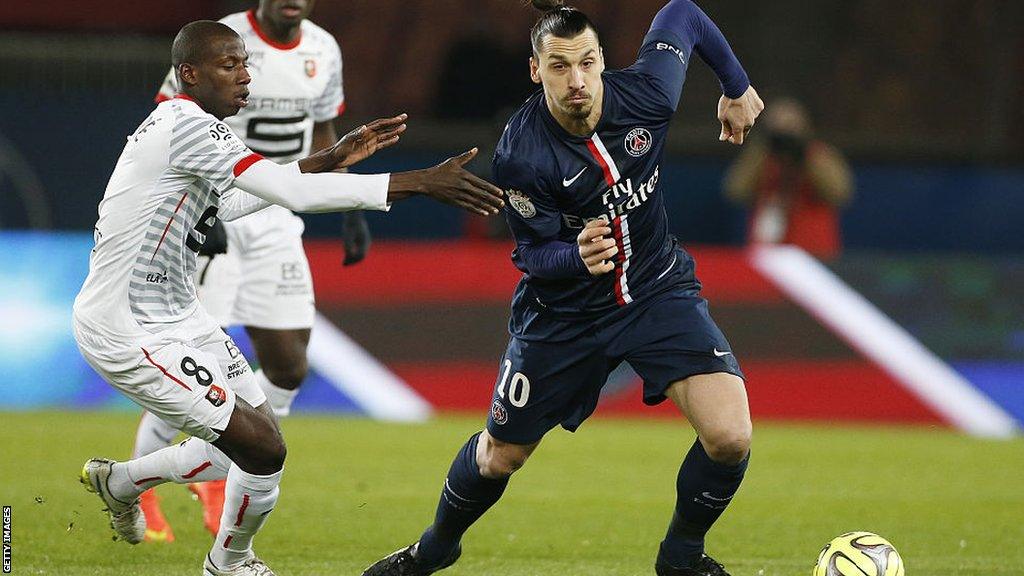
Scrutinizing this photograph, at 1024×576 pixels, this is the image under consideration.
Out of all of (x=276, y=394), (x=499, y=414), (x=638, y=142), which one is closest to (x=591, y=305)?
(x=499, y=414)

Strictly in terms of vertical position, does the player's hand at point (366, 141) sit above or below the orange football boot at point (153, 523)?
above

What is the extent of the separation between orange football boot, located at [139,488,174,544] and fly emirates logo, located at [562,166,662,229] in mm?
2527

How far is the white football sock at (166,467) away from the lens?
251 inches

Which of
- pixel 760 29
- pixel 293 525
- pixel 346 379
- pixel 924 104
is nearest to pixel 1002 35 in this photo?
pixel 924 104

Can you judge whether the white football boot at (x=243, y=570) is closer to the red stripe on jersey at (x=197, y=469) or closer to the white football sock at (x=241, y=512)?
the white football sock at (x=241, y=512)

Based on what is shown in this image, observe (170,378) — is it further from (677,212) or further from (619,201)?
(677,212)

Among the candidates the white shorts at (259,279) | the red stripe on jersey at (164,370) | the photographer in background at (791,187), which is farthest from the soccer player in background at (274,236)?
the photographer in background at (791,187)

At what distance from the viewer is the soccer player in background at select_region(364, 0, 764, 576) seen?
232 inches

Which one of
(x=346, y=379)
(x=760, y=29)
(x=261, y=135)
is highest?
(x=261, y=135)

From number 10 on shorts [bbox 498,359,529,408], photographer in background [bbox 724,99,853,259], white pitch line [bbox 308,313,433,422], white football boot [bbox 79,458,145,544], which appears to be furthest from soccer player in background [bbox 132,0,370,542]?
photographer in background [bbox 724,99,853,259]

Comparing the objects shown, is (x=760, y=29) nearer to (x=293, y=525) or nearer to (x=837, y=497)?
(x=837, y=497)

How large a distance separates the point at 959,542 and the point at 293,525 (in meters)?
3.18

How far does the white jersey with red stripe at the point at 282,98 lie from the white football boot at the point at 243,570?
7.47 ft

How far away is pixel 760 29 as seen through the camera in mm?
15641
